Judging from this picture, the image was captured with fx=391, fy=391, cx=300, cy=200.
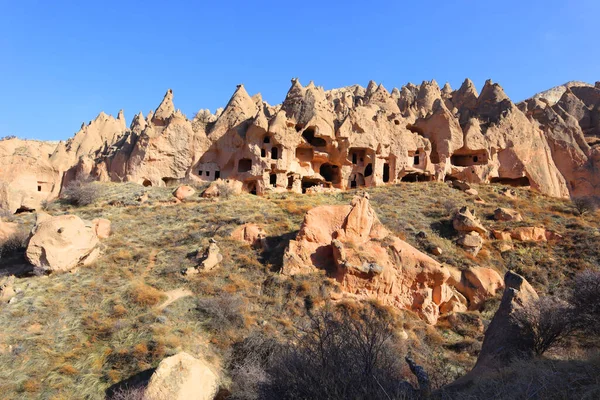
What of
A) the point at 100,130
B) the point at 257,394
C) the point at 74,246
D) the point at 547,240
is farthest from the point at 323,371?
the point at 100,130

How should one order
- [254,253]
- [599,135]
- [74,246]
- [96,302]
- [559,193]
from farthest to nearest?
[599,135] < [559,193] < [254,253] < [74,246] < [96,302]

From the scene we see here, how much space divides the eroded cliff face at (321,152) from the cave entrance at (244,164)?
0.24ft

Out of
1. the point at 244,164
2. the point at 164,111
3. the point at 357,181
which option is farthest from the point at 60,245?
the point at 357,181

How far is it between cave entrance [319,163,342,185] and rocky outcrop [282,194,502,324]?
15.1 meters

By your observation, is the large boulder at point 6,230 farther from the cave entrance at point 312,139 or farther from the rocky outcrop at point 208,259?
the cave entrance at point 312,139

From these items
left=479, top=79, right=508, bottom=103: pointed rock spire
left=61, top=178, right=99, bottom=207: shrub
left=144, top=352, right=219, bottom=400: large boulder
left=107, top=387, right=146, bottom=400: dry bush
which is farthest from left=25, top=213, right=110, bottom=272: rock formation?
→ left=479, top=79, right=508, bottom=103: pointed rock spire

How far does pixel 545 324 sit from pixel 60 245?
45.4 feet

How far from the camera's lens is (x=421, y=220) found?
18859 millimetres

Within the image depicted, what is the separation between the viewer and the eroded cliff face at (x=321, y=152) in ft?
89.4

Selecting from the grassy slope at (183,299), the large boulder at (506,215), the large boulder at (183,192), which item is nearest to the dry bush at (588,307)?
the grassy slope at (183,299)

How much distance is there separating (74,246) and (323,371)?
10787 millimetres

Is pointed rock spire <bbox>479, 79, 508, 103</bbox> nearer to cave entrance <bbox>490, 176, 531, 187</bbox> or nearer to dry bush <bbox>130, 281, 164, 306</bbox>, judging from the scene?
cave entrance <bbox>490, 176, 531, 187</bbox>

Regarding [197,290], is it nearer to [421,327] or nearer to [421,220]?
[421,327]

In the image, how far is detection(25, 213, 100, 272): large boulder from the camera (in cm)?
1263
